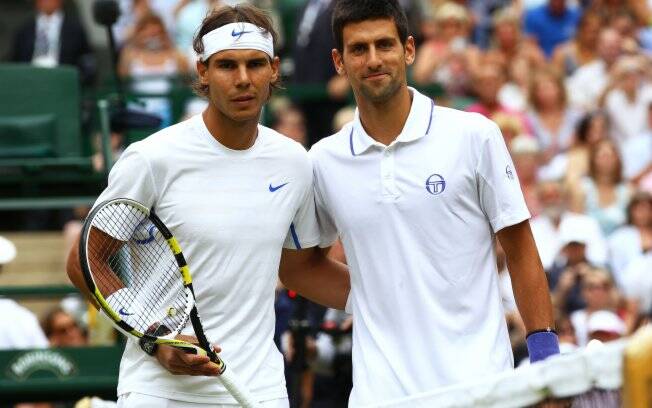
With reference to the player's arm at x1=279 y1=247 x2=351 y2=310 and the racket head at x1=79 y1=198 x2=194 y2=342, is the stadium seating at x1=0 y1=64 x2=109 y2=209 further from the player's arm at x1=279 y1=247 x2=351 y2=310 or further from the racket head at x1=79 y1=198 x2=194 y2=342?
the racket head at x1=79 y1=198 x2=194 y2=342

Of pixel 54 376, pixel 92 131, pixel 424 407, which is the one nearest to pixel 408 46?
pixel 424 407

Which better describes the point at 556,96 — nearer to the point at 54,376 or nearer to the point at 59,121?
the point at 59,121

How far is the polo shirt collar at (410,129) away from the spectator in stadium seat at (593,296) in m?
5.08

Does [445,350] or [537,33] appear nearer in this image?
[445,350]

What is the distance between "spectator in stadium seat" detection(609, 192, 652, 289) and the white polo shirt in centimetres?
641

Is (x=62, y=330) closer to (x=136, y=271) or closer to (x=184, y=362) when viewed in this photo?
(x=136, y=271)

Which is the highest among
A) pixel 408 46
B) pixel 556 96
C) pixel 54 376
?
pixel 408 46

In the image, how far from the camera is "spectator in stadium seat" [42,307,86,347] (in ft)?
34.2

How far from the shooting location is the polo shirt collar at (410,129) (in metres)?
5.86

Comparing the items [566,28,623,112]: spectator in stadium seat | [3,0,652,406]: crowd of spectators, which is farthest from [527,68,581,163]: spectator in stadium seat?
[566,28,623,112]: spectator in stadium seat

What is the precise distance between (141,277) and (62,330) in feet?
15.6

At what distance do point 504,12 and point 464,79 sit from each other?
1406 mm

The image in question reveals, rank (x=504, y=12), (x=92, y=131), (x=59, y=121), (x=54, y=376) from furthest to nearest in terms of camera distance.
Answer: (x=504, y=12)
(x=92, y=131)
(x=59, y=121)
(x=54, y=376)

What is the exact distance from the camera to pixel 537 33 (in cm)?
1536
